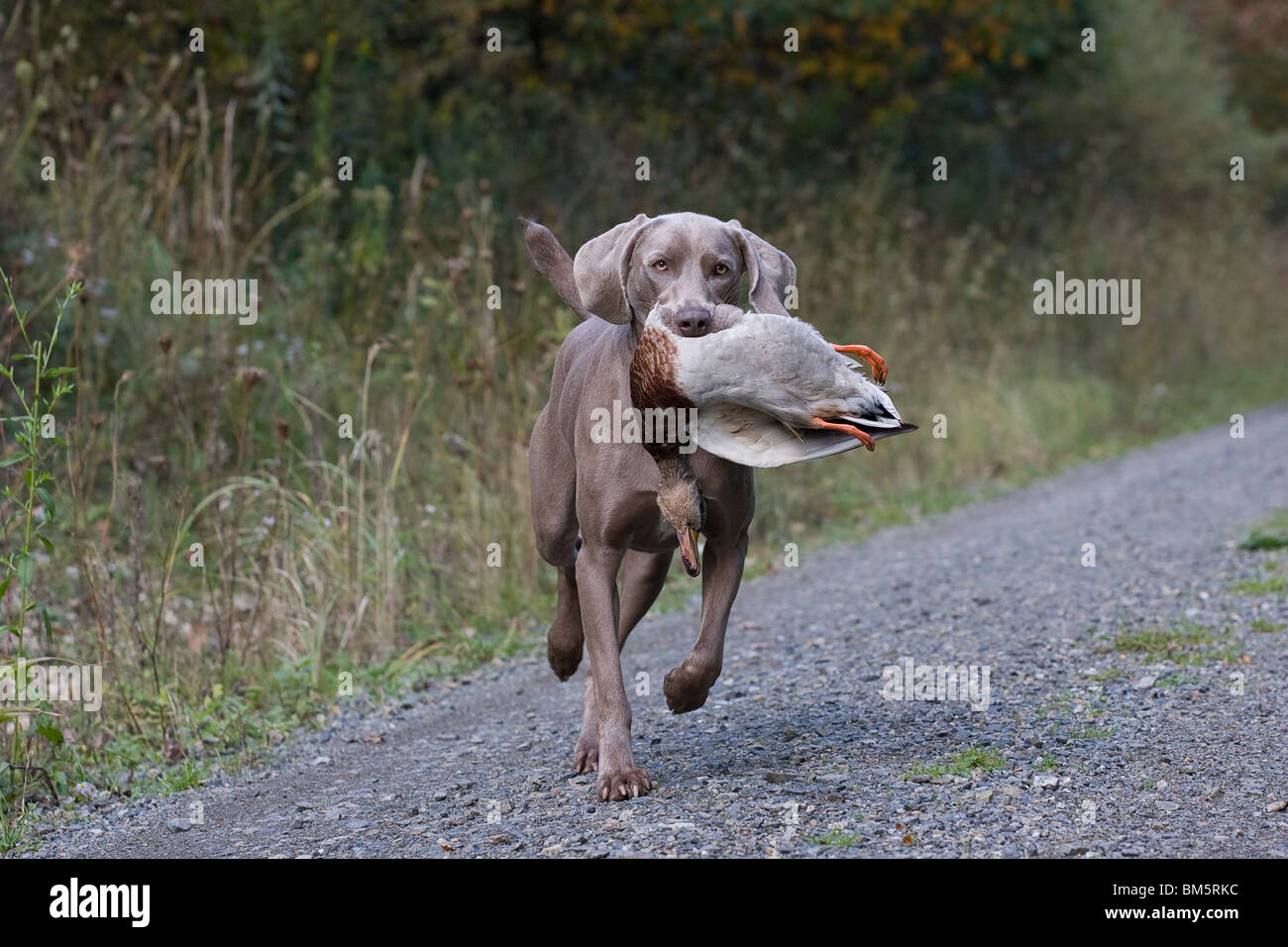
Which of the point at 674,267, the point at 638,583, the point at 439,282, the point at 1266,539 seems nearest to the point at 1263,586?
the point at 1266,539

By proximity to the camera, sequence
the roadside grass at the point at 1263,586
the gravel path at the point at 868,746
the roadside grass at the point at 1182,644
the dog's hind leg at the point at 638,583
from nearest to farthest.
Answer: the gravel path at the point at 868,746, the dog's hind leg at the point at 638,583, the roadside grass at the point at 1182,644, the roadside grass at the point at 1263,586

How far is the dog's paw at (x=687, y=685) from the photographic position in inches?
172

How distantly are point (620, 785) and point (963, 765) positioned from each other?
1.02 m

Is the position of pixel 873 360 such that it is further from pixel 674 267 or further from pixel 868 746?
pixel 868 746

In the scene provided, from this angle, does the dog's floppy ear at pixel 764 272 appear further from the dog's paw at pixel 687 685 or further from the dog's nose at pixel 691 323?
the dog's paw at pixel 687 685

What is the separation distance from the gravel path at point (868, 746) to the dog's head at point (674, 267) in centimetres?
143

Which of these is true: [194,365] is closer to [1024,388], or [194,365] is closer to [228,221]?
[228,221]

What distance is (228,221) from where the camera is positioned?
25.7 feet

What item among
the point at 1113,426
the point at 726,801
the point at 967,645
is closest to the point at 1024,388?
the point at 1113,426

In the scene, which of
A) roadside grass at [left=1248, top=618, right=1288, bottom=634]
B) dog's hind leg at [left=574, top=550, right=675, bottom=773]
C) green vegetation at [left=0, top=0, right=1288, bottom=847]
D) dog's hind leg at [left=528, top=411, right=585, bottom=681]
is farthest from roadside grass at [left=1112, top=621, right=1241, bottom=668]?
green vegetation at [left=0, top=0, right=1288, bottom=847]

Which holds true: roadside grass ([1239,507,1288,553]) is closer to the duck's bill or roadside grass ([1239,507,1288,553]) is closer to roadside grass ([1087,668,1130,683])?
roadside grass ([1087,668,1130,683])

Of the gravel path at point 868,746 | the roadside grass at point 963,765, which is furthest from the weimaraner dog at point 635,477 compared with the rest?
the roadside grass at point 963,765

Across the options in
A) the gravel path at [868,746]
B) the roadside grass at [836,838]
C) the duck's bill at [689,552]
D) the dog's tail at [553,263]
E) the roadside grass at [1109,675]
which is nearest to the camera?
the roadside grass at [836,838]

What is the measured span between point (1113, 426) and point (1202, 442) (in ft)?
3.32
